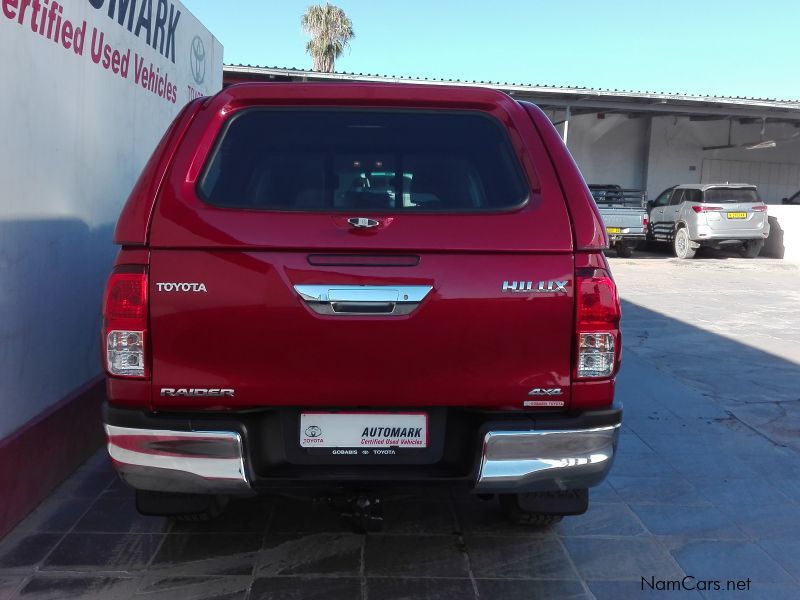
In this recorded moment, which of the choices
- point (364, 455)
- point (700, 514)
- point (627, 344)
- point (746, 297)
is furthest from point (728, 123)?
point (364, 455)

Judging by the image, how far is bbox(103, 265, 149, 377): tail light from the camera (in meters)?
2.49

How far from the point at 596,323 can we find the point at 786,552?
67.2 inches

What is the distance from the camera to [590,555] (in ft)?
10.9

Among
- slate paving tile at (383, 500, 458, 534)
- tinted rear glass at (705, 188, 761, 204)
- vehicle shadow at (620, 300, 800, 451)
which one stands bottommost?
slate paving tile at (383, 500, 458, 534)

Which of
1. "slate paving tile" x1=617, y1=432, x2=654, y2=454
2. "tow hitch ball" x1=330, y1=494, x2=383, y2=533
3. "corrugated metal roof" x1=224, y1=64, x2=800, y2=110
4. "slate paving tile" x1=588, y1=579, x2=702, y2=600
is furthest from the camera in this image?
"corrugated metal roof" x1=224, y1=64, x2=800, y2=110

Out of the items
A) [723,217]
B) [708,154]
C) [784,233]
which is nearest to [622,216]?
[723,217]

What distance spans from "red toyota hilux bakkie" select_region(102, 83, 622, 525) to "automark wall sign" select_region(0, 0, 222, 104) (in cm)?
142

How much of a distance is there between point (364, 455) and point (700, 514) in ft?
6.82

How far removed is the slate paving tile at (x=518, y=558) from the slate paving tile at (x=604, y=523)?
19 cm

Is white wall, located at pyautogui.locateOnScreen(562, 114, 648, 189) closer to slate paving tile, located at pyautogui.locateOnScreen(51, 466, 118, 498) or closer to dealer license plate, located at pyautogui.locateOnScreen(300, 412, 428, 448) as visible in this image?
slate paving tile, located at pyautogui.locateOnScreen(51, 466, 118, 498)

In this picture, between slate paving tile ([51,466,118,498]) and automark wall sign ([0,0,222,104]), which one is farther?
slate paving tile ([51,466,118,498])

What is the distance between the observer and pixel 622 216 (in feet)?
60.1

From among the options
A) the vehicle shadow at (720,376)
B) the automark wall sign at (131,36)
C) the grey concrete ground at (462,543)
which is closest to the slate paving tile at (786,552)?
the grey concrete ground at (462,543)

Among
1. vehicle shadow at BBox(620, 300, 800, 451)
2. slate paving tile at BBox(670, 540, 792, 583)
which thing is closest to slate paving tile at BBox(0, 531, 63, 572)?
slate paving tile at BBox(670, 540, 792, 583)
